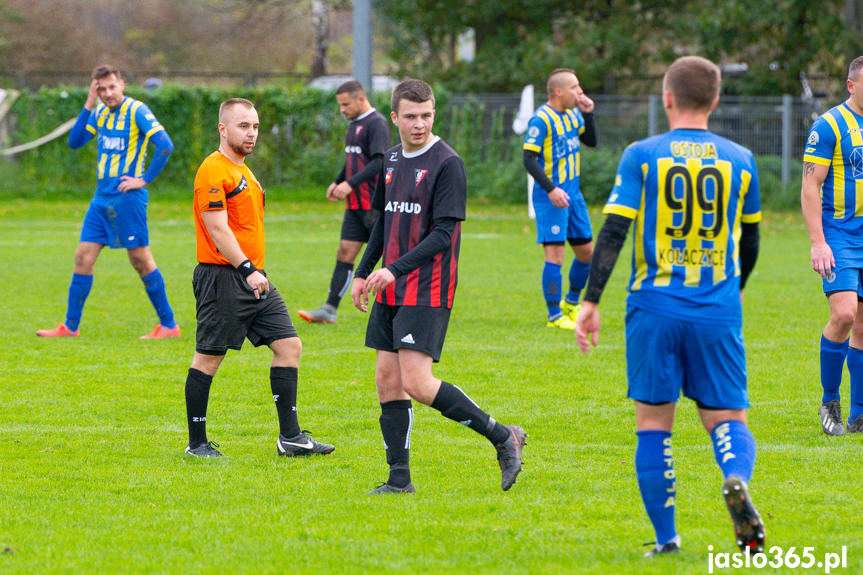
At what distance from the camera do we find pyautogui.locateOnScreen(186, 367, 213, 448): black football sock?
6152 mm

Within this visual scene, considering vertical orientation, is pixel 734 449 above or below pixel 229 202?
below

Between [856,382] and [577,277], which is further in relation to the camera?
[577,277]

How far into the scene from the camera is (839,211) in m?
6.54

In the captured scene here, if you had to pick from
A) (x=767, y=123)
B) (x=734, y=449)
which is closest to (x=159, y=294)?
(x=734, y=449)

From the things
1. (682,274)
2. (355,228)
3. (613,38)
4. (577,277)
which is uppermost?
(613,38)

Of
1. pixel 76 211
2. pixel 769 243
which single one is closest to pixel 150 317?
pixel 769 243

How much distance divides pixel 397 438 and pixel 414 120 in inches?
57.7

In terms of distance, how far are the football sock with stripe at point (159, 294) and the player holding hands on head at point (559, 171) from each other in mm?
3320

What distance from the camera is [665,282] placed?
4207mm

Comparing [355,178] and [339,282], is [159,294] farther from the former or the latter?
[355,178]

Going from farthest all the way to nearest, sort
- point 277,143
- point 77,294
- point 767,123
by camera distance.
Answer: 1. point 277,143
2. point 767,123
3. point 77,294

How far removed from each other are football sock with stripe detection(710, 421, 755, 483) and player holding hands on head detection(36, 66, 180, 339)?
6477mm

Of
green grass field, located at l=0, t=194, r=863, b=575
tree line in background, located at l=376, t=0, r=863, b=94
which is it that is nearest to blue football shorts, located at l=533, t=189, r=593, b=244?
green grass field, located at l=0, t=194, r=863, b=575

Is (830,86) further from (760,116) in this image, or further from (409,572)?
(409,572)
